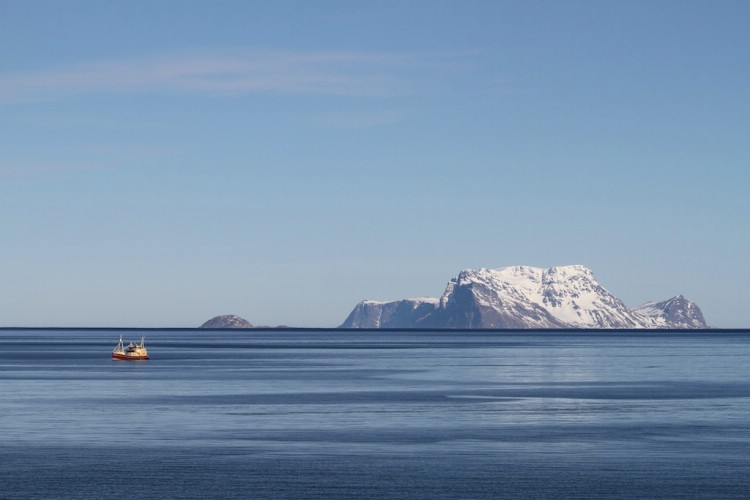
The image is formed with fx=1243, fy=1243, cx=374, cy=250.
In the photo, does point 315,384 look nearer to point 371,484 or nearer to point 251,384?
point 251,384

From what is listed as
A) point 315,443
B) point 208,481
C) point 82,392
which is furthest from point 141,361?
point 208,481

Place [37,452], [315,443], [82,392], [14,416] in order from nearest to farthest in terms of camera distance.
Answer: [37,452] → [315,443] → [14,416] → [82,392]

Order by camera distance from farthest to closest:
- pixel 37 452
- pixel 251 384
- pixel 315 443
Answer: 1. pixel 251 384
2. pixel 315 443
3. pixel 37 452

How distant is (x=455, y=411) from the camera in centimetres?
8481

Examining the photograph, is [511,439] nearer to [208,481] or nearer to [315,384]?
[208,481]

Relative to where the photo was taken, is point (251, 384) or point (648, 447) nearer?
point (648, 447)

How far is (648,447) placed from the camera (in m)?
62.3

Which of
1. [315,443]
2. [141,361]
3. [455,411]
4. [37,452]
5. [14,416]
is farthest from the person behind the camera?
[141,361]

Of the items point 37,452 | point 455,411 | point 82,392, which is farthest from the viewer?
point 82,392

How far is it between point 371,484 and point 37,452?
18.2m

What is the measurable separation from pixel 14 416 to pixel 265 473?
3142 centimetres

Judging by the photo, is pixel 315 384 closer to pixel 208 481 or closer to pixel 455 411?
pixel 455 411

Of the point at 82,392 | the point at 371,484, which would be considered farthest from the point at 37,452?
the point at 82,392

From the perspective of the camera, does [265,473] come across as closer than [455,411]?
Yes
